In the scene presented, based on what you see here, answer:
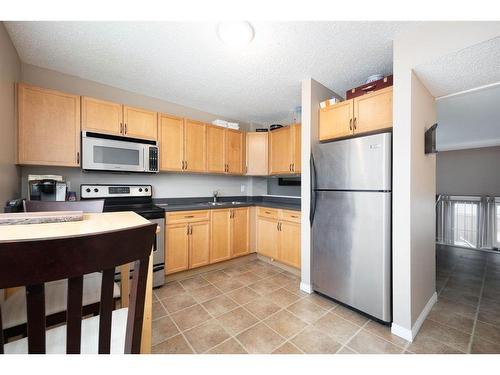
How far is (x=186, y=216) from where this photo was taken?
2.62 meters

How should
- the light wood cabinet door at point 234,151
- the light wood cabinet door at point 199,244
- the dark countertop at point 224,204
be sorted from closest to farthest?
1. the light wood cabinet door at point 199,244
2. the dark countertop at point 224,204
3. the light wood cabinet door at point 234,151

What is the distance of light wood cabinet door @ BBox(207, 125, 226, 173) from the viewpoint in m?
3.07

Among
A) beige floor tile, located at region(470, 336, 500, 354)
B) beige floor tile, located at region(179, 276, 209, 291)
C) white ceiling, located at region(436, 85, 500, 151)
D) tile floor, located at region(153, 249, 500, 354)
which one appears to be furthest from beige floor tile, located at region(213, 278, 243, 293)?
white ceiling, located at region(436, 85, 500, 151)

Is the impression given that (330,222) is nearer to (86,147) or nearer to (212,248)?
(212,248)

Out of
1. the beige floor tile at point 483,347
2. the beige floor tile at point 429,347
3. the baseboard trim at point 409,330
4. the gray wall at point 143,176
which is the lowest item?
the beige floor tile at point 483,347

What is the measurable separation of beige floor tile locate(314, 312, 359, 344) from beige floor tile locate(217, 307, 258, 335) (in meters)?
0.55

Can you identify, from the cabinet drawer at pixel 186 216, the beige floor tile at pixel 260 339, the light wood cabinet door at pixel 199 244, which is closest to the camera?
the beige floor tile at pixel 260 339

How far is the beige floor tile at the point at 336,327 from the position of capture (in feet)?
5.16

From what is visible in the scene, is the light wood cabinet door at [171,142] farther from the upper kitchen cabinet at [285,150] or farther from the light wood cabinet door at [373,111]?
the light wood cabinet door at [373,111]

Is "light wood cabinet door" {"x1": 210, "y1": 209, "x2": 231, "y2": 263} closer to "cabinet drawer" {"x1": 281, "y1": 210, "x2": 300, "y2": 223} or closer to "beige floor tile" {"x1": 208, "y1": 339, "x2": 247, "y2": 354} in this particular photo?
"cabinet drawer" {"x1": 281, "y1": 210, "x2": 300, "y2": 223}

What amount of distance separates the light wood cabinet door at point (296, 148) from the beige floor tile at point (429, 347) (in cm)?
205

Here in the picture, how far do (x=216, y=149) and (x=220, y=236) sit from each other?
130 cm

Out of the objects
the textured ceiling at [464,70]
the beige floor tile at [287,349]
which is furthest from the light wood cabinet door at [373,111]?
the beige floor tile at [287,349]
